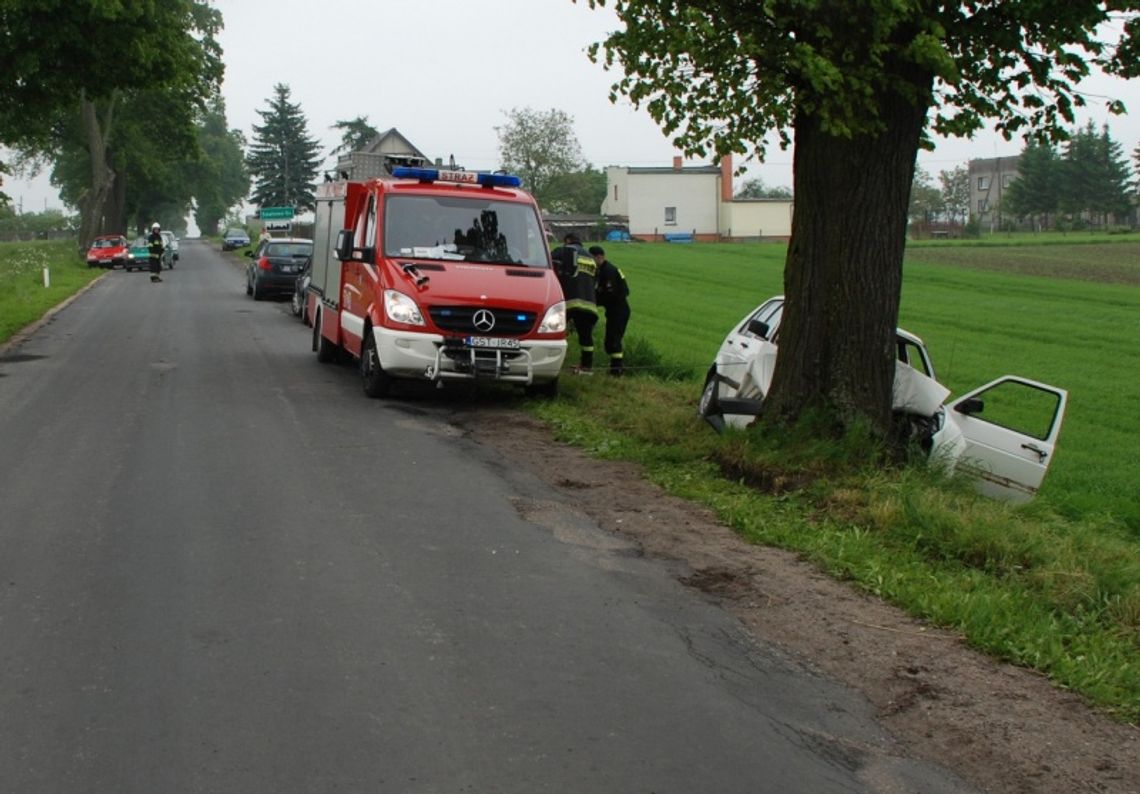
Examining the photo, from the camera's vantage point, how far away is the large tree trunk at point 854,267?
34.6 feet

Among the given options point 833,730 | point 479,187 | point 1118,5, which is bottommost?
point 833,730

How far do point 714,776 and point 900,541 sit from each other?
4.02m

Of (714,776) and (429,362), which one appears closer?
(714,776)

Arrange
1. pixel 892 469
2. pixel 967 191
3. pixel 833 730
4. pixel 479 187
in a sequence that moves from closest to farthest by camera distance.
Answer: pixel 833 730 < pixel 892 469 < pixel 479 187 < pixel 967 191

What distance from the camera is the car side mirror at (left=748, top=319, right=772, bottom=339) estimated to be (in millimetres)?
13188

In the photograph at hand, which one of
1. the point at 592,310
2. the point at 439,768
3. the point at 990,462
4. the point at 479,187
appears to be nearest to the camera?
the point at 439,768

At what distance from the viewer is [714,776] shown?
4.66 m

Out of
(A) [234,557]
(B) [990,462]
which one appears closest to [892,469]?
(B) [990,462]

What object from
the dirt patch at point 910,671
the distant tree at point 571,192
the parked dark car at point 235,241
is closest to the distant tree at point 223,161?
the parked dark car at point 235,241

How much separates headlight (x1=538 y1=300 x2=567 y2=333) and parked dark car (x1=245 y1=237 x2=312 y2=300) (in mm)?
19925

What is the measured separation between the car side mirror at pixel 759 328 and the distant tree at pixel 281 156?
105 metres

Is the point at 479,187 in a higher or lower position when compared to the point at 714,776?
higher

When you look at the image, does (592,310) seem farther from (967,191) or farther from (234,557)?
(967,191)

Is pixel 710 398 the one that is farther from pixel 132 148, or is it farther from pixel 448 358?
pixel 132 148
